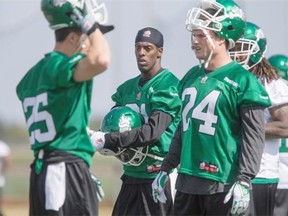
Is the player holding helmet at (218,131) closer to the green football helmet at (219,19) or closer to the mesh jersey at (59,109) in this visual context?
the green football helmet at (219,19)

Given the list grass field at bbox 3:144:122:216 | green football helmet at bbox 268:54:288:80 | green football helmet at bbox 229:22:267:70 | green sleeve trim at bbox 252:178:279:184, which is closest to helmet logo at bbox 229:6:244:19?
green football helmet at bbox 229:22:267:70

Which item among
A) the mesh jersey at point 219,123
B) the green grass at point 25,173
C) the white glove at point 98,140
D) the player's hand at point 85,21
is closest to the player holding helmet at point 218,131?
the mesh jersey at point 219,123

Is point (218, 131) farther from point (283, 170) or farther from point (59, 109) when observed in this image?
point (283, 170)

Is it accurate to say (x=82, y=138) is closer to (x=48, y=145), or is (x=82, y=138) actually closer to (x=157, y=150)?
(x=48, y=145)

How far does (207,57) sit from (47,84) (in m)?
1.20

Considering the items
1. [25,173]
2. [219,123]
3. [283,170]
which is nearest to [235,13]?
[219,123]

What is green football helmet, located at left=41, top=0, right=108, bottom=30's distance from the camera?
5465mm

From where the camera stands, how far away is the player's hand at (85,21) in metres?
5.34

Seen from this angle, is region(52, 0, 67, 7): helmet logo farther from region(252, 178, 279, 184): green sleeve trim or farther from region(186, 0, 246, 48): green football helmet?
region(252, 178, 279, 184): green sleeve trim

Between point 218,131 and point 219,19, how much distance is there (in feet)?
2.44

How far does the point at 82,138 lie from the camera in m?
5.47

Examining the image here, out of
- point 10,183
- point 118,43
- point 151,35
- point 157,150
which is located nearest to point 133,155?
point 157,150

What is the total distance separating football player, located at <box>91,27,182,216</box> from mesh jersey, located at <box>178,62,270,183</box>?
866 millimetres

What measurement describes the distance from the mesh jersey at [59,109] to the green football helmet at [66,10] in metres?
0.18
